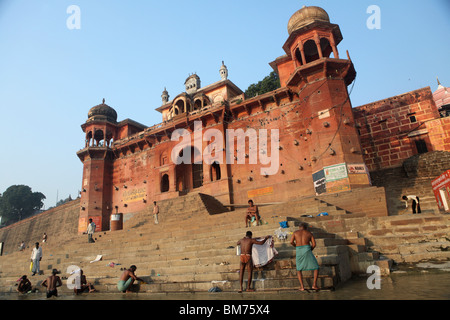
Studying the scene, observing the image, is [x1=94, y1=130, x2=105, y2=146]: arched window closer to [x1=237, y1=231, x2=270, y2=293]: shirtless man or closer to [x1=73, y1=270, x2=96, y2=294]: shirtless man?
[x1=73, y1=270, x2=96, y2=294]: shirtless man

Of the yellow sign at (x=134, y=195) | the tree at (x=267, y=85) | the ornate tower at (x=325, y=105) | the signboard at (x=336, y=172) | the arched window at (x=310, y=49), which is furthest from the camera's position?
the tree at (x=267, y=85)

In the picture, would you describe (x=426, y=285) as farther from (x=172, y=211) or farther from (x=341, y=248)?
(x=172, y=211)

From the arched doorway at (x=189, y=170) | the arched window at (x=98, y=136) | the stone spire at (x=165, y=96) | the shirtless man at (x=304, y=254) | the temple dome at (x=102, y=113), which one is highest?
the stone spire at (x=165, y=96)

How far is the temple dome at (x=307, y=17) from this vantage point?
1545 centimetres

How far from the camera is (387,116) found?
18.3 metres

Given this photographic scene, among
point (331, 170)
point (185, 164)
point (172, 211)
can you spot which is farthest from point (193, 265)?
point (185, 164)

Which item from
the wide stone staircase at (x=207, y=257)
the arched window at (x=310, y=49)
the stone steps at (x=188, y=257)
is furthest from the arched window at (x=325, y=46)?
the stone steps at (x=188, y=257)

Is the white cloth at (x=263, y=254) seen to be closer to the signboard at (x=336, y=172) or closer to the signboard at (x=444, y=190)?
the signboard at (x=444, y=190)

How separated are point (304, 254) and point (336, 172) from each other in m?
8.31

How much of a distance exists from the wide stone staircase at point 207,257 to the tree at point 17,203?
1718 inches

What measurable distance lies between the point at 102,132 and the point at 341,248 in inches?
873

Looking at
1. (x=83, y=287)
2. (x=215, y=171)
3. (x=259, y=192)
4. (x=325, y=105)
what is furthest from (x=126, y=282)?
(x=215, y=171)

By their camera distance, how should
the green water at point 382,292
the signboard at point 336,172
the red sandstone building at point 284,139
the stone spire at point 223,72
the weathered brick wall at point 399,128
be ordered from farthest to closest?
the stone spire at point 223,72, the weathered brick wall at point 399,128, the red sandstone building at point 284,139, the signboard at point 336,172, the green water at point 382,292
